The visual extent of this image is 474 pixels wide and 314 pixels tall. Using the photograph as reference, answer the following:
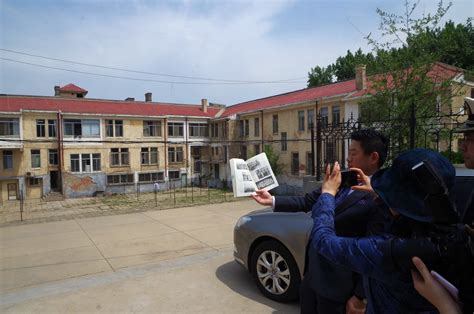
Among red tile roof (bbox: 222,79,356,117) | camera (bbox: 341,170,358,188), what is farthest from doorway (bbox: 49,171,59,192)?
camera (bbox: 341,170,358,188)

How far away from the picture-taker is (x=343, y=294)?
6.24ft

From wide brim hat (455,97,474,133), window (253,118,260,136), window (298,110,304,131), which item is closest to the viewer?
wide brim hat (455,97,474,133)

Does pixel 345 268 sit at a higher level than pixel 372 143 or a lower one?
lower

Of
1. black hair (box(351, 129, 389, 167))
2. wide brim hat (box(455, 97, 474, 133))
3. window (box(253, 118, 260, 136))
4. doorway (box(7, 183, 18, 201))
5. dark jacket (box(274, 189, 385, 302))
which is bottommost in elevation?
doorway (box(7, 183, 18, 201))

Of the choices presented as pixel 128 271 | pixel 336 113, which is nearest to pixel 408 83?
pixel 128 271

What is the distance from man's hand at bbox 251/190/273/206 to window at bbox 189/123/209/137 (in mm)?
32321

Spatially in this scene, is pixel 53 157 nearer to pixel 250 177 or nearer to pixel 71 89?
pixel 71 89

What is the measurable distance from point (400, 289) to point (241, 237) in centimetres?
302

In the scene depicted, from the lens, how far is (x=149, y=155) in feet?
104

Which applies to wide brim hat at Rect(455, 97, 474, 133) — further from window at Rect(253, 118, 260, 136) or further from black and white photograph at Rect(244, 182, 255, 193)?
window at Rect(253, 118, 260, 136)

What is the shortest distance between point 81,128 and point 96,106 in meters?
2.93

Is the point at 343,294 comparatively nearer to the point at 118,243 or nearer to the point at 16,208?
the point at 118,243

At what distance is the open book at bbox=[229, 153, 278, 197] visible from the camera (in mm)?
2387

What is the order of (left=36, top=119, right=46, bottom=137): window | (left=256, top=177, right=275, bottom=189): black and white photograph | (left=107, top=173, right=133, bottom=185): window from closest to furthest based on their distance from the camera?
(left=256, top=177, right=275, bottom=189): black and white photograph → (left=36, top=119, right=46, bottom=137): window → (left=107, top=173, right=133, bottom=185): window
